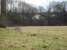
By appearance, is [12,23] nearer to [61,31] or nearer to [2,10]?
[2,10]

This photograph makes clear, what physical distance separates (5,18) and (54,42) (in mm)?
2340

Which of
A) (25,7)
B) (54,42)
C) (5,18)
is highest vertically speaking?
(25,7)

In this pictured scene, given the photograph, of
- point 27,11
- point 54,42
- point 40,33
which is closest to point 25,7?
point 27,11

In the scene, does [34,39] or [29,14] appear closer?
[34,39]

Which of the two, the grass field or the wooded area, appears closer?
the grass field

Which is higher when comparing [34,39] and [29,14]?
[29,14]

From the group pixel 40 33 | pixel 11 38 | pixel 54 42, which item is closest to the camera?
pixel 54 42

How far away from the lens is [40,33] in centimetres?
485

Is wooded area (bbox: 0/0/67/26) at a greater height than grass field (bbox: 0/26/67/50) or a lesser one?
greater

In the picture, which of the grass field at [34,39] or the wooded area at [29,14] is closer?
the grass field at [34,39]

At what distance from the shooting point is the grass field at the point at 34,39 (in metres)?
3.69

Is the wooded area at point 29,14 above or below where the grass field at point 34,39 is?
above

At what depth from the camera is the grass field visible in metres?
3.69

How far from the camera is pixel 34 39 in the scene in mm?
4316
